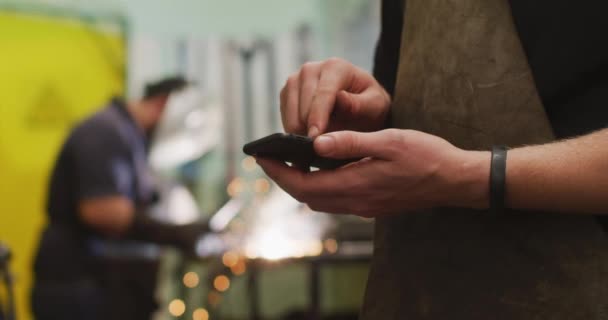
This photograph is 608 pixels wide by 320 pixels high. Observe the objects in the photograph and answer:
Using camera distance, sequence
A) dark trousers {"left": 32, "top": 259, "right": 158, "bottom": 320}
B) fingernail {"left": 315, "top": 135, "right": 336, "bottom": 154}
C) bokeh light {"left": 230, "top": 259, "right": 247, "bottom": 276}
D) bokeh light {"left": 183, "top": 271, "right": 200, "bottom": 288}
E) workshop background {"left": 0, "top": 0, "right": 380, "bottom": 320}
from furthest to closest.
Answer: bokeh light {"left": 183, "top": 271, "right": 200, "bottom": 288}, workshop background {"left": 0, "top": 0, "right": 380, "bottom": 320}, bokeh light {"left": 230, "top": 259, "right": 247, "bottom": 276}, dark trousers {"left": 32, "top": 259, "right": 158, "bottom": 320}, fingernail {"left": 315, "top": 135, "right": 336, "bottom": 154}

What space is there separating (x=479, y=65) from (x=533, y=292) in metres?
0.25

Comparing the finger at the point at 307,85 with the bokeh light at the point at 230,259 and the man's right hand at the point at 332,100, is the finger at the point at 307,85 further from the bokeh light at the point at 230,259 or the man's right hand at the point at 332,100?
the bokeh light at the point at 230,259

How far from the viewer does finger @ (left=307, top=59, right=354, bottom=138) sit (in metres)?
0.69

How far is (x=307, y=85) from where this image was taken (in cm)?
75

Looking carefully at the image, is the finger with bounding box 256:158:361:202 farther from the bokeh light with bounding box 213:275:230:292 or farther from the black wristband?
the bokeh light with bounding box 213:275:230:292

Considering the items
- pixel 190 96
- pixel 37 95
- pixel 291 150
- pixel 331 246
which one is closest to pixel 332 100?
pixel 291 150

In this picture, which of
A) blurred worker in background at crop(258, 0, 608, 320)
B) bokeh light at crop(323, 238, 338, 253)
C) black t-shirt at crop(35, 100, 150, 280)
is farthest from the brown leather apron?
black t-shirt at crop(35, 100, 150, 280)

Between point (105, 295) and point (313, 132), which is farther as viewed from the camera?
point (105, 295)

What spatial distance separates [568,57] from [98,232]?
1.81 m

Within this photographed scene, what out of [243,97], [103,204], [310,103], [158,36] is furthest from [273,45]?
[310,103]

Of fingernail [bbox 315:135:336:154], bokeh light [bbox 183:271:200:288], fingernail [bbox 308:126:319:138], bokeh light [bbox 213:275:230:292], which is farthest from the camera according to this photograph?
bokeh light [bbox 183:271:200:288]

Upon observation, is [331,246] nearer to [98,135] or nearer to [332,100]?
[98,135]

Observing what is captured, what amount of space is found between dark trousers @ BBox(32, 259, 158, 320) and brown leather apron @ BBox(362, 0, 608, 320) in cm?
153

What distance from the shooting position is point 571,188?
581 mm
